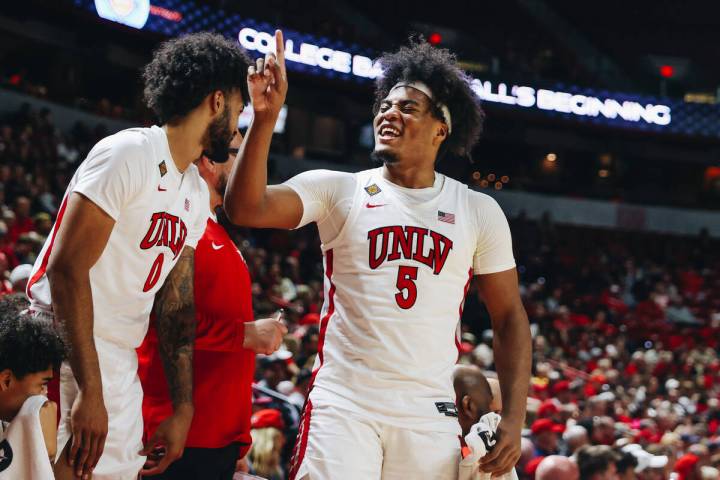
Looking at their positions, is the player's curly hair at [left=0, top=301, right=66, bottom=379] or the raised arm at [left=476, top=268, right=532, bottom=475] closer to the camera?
the player's curly hair at [left=0, top=301, right=66, bottom=379]

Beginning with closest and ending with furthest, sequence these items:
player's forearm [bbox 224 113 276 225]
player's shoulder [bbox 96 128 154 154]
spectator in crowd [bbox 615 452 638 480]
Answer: player's shoulder [bbox 96 128 154 154], player's forearm [bbox 224 113 276 225], spectator in crowd [bbox 615 452 638 480]

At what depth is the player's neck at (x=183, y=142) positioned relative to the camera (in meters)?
2.92

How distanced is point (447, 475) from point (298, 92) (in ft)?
61.4

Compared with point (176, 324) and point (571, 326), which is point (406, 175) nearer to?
point (176, 324)

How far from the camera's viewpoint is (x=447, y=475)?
290 centimetres

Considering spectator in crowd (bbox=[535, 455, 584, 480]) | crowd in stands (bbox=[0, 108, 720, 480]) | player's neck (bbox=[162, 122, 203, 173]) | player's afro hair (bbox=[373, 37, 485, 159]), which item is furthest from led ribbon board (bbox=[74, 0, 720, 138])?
player's neck (bbox=[162, 122, 203, 173])

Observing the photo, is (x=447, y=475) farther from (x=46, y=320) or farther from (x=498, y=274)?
(x=46, y=320)

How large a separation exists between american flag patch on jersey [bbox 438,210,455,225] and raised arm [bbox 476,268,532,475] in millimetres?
263

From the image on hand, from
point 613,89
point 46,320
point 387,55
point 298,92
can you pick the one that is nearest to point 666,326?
point 613,89

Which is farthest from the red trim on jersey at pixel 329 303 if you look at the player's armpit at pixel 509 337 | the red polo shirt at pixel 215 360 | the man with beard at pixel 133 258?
the player's armpit at pixel 509 337

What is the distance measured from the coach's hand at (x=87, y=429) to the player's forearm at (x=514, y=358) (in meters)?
1.35

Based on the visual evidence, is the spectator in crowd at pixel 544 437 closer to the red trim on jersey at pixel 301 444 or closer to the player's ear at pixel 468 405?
A: the player's ear at pixel 468 405

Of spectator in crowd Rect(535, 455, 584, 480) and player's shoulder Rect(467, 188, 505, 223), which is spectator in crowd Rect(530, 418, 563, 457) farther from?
player's shoulder Rect(467, 188, 505, 223)

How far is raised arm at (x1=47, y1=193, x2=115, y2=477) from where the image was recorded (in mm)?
2535
